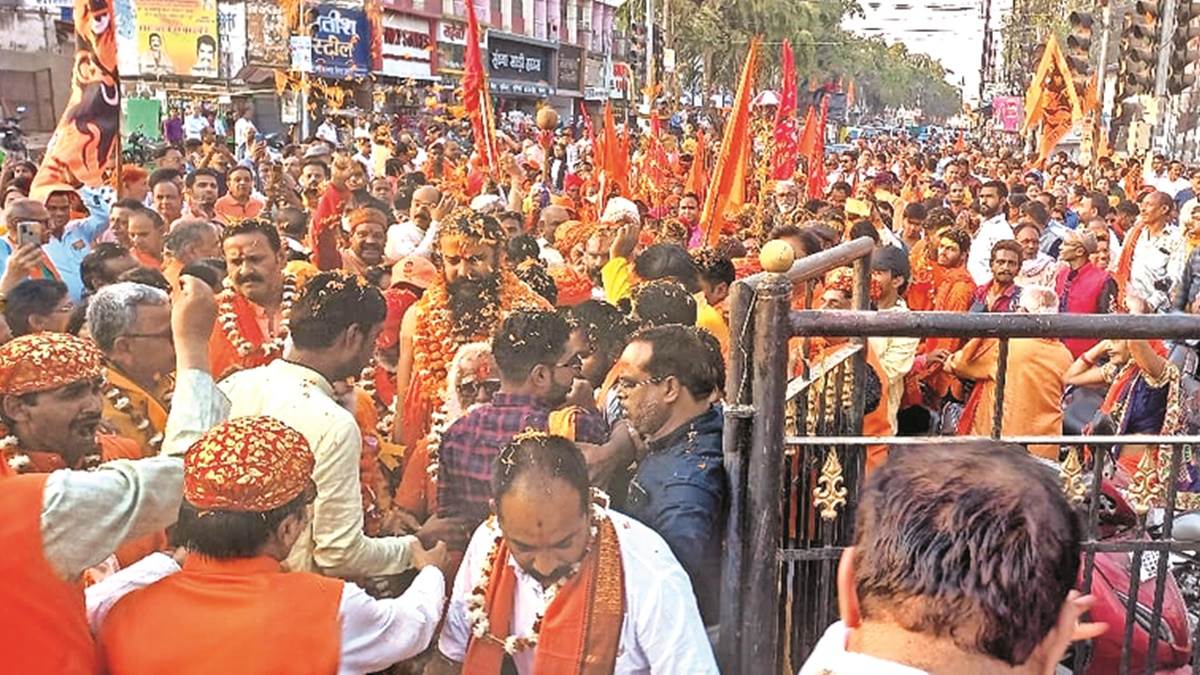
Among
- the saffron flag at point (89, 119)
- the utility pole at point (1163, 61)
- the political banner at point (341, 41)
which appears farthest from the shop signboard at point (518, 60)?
the saffron flag at point (89, 119)

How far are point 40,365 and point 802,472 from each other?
174 cm

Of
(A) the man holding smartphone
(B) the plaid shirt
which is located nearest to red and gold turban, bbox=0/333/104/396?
(B) the plaid shirt

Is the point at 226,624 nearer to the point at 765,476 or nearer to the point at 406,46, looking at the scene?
the point at 765,476

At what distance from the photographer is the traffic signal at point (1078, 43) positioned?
53.0 ft

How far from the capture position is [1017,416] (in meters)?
4.06

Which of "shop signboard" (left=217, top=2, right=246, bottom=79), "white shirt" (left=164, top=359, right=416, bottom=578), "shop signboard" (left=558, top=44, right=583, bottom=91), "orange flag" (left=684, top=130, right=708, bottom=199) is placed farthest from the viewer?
A: "shop signboard" (left=558, top=44, right=583, bottom=91)

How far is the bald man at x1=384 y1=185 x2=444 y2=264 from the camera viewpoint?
6.32 m

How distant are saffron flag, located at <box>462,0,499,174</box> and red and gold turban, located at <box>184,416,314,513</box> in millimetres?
5643

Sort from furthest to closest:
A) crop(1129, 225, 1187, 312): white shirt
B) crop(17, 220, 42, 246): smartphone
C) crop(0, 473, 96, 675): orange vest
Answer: crop(1129, 225, 1187, 312): white shirt < crop(17, 220, 42, 246): smartphone < crop(0, 473, 96, 675): orange vest

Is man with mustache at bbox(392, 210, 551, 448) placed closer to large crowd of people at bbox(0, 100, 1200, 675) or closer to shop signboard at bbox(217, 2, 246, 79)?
large crowd of people at bbox(0, 100, 1200, 675)

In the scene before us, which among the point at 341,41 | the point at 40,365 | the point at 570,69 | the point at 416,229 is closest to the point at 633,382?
the point at 40,365

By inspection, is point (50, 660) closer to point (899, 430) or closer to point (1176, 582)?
point (1176, 582)

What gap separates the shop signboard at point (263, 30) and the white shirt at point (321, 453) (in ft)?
91.4

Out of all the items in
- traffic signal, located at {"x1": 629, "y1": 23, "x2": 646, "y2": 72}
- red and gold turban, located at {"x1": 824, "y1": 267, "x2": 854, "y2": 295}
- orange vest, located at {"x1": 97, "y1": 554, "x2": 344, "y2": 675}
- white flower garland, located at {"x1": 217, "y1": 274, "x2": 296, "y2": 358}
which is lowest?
orange vest, located at {"x1": 97, "y1": 554, "x2": 344, "y2": 675}
